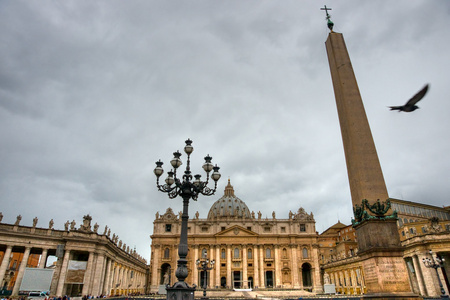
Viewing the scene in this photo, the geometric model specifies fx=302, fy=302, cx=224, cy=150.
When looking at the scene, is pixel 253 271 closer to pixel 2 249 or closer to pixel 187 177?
pixel 2 249

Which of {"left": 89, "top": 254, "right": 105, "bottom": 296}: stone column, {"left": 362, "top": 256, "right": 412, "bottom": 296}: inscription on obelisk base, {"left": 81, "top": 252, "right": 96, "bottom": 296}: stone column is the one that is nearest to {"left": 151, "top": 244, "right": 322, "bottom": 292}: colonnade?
{"left": 89, "top": 254, "right": 105, "bottom": 296}: stone column

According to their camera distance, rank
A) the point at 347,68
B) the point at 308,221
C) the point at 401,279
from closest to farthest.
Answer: the point at 401,279
the point at 347,68
the point at 308,221

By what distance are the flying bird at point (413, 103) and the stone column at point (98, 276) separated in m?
39.3

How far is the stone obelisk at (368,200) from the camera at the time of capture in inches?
359

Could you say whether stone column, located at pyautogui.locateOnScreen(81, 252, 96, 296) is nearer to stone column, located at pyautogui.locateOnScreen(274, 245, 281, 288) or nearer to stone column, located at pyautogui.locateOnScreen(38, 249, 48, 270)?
stone column, located at pyautogui.locateOnScreen(38, 249, 48, 270)

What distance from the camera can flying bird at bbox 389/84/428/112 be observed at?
8481 millimetres

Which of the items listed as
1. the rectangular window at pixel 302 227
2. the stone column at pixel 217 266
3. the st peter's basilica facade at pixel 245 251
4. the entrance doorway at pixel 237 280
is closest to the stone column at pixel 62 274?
the st peter's basilica facade at pixel 245 251

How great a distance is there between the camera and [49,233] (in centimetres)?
3669

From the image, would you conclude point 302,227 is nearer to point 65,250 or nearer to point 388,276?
point 65,250

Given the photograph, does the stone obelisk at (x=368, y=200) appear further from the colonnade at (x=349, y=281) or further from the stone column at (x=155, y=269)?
the stone column at (x=155, y=269)

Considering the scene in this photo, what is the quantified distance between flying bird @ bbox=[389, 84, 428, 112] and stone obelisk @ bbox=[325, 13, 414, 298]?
2.15m

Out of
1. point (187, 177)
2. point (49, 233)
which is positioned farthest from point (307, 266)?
point (187, 177)

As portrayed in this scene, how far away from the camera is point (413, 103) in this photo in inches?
344

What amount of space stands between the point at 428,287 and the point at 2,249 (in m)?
49.9
